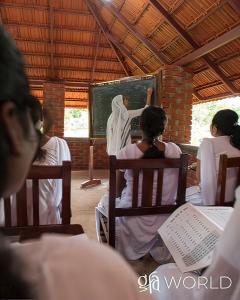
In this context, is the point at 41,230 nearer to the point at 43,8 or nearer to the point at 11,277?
the point at 11,277

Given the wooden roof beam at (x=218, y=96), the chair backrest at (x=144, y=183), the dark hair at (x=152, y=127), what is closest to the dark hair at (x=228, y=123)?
the dark hair at (x=152, y=127)

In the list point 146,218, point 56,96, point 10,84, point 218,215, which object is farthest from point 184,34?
point 10,84

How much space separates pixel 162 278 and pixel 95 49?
6.18 metres

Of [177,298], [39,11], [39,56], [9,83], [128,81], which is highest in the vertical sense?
[39,11]

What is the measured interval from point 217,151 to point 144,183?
728 millimetres

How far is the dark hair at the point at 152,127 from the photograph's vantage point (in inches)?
81.4

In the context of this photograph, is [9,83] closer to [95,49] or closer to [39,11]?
[39,11]

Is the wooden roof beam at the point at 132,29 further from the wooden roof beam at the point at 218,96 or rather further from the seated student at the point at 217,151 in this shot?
the seated student at the point at 217,151

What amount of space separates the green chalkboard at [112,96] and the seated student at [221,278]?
3465 mm

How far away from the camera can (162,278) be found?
1.12 m

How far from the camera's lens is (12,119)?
0.35 m

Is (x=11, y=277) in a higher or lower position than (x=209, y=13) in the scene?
lower

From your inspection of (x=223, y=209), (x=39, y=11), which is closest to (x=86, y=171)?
(x=39, y=11)

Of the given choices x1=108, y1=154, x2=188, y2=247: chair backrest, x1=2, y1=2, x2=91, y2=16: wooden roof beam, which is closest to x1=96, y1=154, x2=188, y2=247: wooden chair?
x1=108, y1=154, x2=188, y2=247: chair backrest
